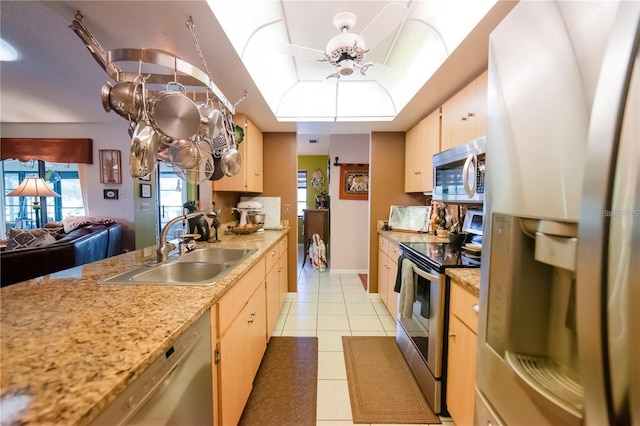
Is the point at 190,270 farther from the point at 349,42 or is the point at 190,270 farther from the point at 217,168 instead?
the point at 349,42

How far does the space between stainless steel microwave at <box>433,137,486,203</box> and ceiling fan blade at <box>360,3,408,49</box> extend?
86 cm

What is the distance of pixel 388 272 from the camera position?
2.80 metres

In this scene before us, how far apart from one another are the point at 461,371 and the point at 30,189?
5.51 m

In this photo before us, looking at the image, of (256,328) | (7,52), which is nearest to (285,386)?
(256,328)

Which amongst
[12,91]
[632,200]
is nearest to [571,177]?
[632,200]

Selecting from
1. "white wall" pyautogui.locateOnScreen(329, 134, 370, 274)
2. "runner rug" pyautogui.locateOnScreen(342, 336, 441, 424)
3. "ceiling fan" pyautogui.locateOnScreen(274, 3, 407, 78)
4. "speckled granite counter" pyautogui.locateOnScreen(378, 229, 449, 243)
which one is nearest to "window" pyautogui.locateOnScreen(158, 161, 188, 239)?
"white wall" pyautogui.locateOnScreen(329, 134, 370, 274)

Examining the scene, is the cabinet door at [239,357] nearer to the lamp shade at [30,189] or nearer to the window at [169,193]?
the lamp shade at [30,189]

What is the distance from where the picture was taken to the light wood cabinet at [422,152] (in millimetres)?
2416

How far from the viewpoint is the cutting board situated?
3.36m

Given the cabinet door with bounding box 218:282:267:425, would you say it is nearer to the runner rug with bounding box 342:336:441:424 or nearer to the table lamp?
the runner rug with bounding box 342:336:441:424

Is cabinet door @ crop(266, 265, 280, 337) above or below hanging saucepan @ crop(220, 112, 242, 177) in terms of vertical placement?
below

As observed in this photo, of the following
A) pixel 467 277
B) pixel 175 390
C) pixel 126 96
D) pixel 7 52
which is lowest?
pixel 175 390

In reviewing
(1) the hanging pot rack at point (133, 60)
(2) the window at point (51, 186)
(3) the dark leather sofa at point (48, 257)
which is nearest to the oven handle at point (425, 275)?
(1) the hanging pot rack at point (133, 60)

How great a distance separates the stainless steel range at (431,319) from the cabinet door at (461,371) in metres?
0.06
